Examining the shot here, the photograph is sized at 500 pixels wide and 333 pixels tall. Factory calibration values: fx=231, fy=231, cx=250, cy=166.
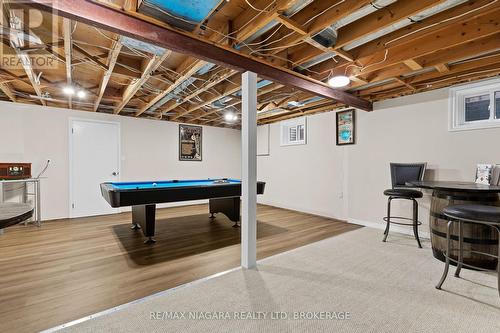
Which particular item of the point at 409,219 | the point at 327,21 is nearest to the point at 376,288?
the point at 409,219

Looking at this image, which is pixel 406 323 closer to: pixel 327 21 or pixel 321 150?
pixel 327 21

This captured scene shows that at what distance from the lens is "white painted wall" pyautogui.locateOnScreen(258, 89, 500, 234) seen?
3434 millimetres

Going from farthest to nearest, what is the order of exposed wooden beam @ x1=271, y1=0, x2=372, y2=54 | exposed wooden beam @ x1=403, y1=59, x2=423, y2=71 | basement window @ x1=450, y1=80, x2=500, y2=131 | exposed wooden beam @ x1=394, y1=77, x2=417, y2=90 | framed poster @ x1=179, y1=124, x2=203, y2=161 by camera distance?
framed poster @ x1=179, y1=124, x2=203, y2=161, exposed wooden beam @ x1=394, y1=77, x2=417, y2=90, basement window @ x1=450, y1=80, x2=500, y2=131, exposed wooden beam @ x1=403, y1=59, x2=423, y2=71, exposed wooden beam @ x1=271, y1=0, x2=372, y2=54

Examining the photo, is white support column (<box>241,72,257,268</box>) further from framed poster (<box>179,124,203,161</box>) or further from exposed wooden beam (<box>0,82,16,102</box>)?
framed poster (<box>179,124,203,161</box>)

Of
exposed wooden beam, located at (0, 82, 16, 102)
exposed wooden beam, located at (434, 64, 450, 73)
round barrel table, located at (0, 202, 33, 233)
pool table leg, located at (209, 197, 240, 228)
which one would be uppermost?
exposed wooden beam, located at (434, 64, 450, 73)

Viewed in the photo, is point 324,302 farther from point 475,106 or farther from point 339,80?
point 475,106

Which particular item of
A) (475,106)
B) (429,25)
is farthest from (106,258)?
(475,106)

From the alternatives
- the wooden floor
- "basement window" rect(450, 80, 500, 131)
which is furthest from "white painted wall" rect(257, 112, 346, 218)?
"basement window" rect(450, 80, 500, 131)

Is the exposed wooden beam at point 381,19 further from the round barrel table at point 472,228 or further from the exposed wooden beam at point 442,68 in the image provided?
the round barrel table at point 472,228

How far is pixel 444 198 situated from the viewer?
266 cm

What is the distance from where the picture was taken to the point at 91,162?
17.0 ft

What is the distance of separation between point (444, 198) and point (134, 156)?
19.7 feet

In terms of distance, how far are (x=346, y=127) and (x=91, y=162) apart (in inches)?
222

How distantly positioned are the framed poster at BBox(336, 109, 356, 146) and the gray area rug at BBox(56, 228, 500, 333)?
8.51 feet
